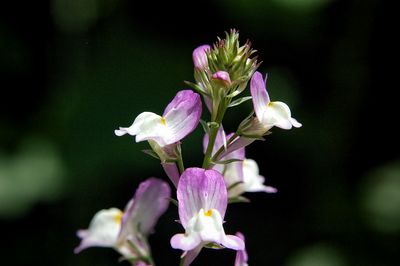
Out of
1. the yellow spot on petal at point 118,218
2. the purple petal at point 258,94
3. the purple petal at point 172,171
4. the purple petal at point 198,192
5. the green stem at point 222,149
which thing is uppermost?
the purple petal at point 258,94

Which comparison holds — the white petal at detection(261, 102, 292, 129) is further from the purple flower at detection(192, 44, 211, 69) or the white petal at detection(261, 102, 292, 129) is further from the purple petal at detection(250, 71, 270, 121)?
the purple flower at detection(192, 44, 211, 69)

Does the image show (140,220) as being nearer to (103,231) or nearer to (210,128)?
(103,231)

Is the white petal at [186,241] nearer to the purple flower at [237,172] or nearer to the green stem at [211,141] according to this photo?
the green stem at [211,141]

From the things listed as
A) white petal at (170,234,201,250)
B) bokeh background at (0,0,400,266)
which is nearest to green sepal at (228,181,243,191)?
white petal at (170,234,201,250)

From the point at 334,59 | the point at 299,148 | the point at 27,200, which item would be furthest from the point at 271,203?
the point at 27,200

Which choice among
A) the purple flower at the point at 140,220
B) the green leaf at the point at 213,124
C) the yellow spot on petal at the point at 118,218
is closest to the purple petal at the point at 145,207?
the purple flower at the point at 140,220

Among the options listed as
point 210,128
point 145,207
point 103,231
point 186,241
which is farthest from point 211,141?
point 103,231

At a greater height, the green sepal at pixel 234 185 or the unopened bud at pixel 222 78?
the unopened bud at pixel 222 78
